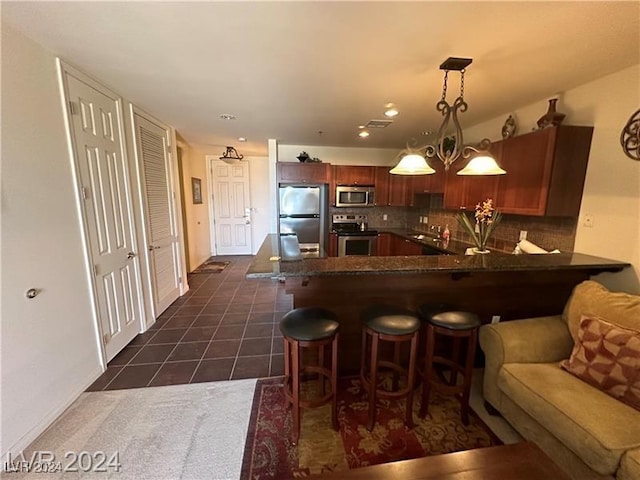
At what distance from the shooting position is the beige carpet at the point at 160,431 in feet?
4.83

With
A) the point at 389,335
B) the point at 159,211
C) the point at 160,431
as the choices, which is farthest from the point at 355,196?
the point at 160,431

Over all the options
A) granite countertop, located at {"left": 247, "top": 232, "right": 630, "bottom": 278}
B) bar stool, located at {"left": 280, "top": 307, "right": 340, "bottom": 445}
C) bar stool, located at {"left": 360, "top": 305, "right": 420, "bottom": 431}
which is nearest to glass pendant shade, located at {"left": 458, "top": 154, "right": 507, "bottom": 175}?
granite countertop, located at {"left": 247, "top": 232, "right": 630, "bottom": 278}

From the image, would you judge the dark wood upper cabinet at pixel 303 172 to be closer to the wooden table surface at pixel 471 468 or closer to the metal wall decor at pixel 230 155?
the metal wall decor at pixel 230 155

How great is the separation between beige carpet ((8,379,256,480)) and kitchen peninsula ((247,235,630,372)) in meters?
0.93

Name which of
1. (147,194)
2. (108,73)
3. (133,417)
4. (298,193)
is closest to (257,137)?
(298,193)

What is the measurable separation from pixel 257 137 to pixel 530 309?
4.27 metres

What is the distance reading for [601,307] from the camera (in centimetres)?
169

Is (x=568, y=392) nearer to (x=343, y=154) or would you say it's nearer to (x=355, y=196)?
(x=355, y=196)

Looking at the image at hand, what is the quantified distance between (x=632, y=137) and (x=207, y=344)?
13.2ft

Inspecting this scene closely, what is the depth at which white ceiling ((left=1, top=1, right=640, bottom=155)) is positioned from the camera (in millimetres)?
1354

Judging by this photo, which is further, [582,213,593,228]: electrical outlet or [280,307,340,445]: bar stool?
[582,213,593,228]: electrical outlet

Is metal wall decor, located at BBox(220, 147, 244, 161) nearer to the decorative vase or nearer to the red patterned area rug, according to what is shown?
the red patterned area rug

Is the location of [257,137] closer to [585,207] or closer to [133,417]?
[133,417]

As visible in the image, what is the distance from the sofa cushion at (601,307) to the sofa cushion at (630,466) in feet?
2.37
